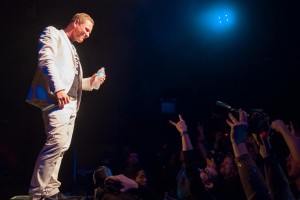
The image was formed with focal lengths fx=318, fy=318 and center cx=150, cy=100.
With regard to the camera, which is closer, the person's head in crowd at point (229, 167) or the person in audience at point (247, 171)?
the person in audience at point (247, 171)

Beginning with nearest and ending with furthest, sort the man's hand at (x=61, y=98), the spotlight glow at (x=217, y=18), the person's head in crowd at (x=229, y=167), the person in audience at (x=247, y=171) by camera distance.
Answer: the person in audience at (x=247, y=171)
the man's hand at (x=61, y=98)
the person's head in crowd at (x=229, y=167)
the spotlight glow at (x=217, y=18)

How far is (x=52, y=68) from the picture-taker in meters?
3.00

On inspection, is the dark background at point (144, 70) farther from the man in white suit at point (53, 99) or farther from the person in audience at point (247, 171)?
the person in audience at point (247, 171)

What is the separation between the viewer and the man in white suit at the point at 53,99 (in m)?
2.97

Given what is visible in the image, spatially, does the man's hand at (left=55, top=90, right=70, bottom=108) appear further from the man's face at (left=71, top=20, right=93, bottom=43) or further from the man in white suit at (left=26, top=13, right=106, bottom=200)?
the man's face at (left=71, top=20, right=93, bottom=43)

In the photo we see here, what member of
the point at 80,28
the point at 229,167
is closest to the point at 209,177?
the point at 229,167

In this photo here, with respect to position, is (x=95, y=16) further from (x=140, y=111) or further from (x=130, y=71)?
(x=140, y=111)

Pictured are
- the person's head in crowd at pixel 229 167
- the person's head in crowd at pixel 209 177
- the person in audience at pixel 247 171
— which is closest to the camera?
the person in audience at pixel 247 171

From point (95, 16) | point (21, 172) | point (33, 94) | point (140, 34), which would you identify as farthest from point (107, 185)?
point (140, 34)

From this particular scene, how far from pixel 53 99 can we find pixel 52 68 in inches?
12.5

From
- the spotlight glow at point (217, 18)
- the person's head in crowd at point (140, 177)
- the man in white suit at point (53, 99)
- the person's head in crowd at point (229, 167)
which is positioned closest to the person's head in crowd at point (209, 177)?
the person's head in crowd at point (229, 167)

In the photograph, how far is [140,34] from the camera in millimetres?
8086

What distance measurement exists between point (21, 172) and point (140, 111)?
3940 millimetres

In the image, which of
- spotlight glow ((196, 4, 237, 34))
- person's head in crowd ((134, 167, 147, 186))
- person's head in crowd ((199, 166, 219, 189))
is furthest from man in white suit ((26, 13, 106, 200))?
spotlight glow ((196, 4, 237, 34))
